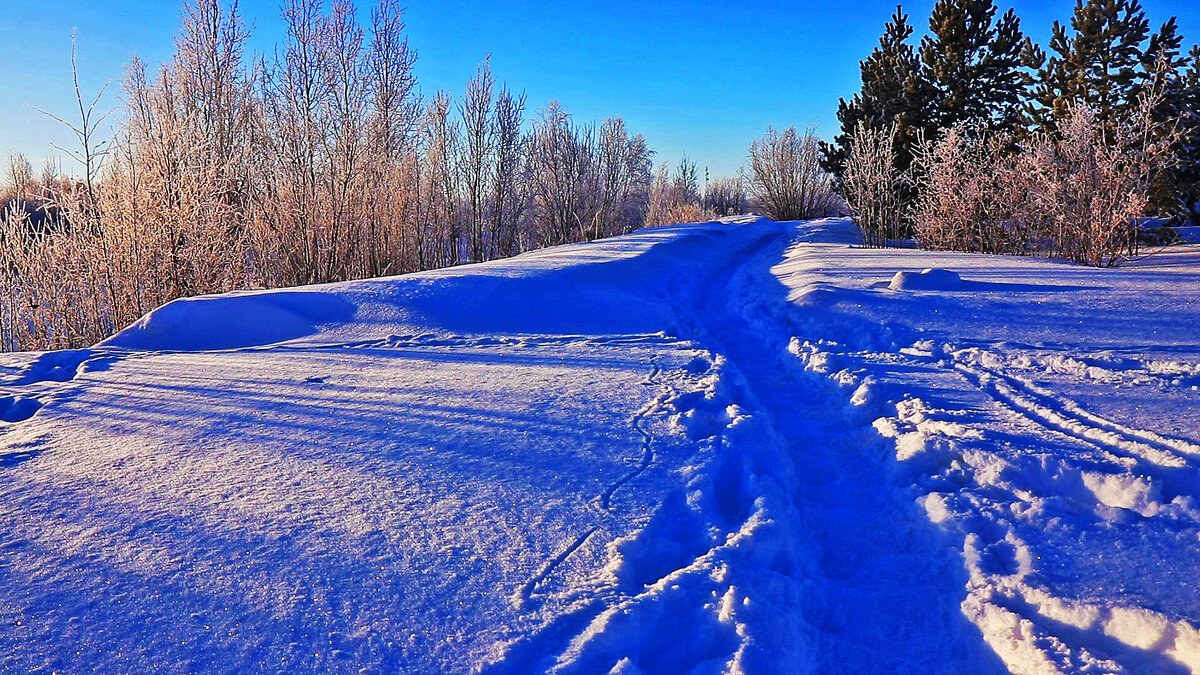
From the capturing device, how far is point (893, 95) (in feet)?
64.8

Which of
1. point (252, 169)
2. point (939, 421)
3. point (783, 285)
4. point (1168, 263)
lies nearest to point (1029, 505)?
point (939, 421)

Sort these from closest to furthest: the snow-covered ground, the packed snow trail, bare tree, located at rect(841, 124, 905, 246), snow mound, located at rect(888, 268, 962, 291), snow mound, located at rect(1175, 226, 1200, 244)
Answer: the snow-covered ground < the packed snow trail < snow mound, located at rect(888, 268, 962, 291) < snow mound, located at rect(1175, 226, 1200, 244) < bare tree, located at rect(841, 124, 905, 246)

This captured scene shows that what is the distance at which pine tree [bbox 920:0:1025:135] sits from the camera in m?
17.1

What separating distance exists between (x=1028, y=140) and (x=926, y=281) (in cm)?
917

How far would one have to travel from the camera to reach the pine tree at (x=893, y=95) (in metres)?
18.3

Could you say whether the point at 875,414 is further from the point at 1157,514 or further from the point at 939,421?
the point at 1157,514

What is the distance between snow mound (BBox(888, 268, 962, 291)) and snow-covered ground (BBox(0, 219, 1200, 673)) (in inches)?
102

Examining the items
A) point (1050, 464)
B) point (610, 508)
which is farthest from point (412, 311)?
point (1050, 464)

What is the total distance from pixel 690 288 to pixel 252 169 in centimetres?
813

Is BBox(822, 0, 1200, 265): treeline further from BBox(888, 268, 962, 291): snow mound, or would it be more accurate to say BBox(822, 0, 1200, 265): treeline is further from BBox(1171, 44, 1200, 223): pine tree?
BBox(888, 268, 962, 291): snow mound

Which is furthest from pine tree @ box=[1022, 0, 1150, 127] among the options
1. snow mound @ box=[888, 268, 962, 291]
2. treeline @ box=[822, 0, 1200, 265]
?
snow mound @ box=[888, 268, 962, 291]

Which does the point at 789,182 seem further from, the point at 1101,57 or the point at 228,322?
the point at 228,322

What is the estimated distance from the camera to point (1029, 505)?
102 inches

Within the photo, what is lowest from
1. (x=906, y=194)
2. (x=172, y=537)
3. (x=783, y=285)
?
(x=172, y=537)
